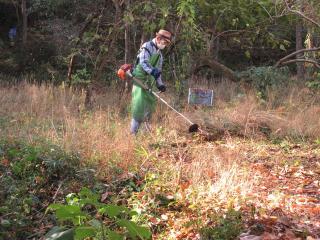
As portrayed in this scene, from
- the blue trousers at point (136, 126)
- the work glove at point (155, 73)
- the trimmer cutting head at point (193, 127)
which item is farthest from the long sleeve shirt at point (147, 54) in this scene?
the trimmer cutting head at point (193, 127)

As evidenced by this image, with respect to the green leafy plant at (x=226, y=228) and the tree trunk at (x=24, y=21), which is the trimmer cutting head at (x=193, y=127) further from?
the tree trunk at (x=24, y=21)

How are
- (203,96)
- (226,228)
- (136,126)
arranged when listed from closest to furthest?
(226,228) < (136,126) < (203,96)

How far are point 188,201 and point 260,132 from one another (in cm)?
417

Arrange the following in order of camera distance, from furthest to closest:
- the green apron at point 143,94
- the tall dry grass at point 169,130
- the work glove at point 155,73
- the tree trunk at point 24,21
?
the tree trunk at point 24,21 < the green apron at point 143,94 < the work glove at point 155,73 < the tall dry grass at point 169,130

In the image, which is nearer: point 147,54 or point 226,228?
point 226,228

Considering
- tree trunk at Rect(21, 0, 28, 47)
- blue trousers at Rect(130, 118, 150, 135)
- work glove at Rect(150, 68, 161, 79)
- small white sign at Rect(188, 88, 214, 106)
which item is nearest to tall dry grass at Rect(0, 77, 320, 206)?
blue trousers at Rect(130, 118, 150, 135)

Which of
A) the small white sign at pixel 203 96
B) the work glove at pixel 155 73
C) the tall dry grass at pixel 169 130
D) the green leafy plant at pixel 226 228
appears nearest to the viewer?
the green leafy plant at pixel 226 228

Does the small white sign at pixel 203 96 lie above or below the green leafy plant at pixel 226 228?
above

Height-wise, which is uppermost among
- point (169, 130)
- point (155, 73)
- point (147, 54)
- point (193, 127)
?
point (147, 54)

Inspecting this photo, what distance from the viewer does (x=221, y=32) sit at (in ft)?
39.9

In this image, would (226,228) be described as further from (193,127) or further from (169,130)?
(169,130)

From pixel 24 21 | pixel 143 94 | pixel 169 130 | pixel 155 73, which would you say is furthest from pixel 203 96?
pixel 24 21

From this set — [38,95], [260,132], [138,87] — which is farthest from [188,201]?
[38,95]

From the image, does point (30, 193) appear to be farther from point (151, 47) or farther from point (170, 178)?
point (151, 47)
